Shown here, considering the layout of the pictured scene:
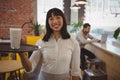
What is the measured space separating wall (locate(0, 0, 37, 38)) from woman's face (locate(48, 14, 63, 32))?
467cm

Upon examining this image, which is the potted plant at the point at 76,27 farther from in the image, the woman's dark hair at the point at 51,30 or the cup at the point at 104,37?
the woman's dark hair at the point at 51,30

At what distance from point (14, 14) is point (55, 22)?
4.77 meters

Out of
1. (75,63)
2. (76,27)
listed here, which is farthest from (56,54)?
(76,27)

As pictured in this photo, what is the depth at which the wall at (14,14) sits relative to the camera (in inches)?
250

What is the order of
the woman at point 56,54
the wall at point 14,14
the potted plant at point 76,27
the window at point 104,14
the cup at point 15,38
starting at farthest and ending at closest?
the potted plant at point 76,27 → the wall at point 14,14 → the window at point 104,14 → the woman at point 56,54 → the cup at point 15,38

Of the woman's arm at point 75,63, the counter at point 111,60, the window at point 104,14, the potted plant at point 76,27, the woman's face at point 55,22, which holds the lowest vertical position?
the counter at point 111,60

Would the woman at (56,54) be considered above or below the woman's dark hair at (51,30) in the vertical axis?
below

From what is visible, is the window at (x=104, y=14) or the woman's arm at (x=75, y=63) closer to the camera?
the woman's arm at (x=75, y=63)

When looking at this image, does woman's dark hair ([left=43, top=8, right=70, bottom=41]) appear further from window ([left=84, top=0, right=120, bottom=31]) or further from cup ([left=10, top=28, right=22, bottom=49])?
window ([left=84, top=0, right=120, bottom=31])

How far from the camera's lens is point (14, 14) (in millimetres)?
6414

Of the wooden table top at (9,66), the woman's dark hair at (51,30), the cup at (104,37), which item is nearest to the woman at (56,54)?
the woman's dark hair at (51,30)

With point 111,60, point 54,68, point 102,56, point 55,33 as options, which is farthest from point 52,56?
point 102,56

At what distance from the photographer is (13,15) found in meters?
6.41

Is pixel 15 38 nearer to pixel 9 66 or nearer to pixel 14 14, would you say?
pixel 9 66
